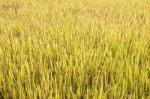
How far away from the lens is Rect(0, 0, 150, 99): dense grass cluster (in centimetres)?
121

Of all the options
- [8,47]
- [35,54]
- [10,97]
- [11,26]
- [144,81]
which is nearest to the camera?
[10,97]

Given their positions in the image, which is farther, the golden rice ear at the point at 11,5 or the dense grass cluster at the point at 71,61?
the golden rice ear at the point at 11,5

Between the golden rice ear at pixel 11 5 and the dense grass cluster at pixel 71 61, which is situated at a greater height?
the golden rice ear at pixel 11 5

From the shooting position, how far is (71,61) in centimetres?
144

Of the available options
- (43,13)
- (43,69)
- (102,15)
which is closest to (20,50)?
(43,69)

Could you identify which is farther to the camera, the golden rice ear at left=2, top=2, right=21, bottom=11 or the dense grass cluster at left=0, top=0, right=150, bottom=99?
the golden rice ear at left=2, top=2, right=21, bottom=11

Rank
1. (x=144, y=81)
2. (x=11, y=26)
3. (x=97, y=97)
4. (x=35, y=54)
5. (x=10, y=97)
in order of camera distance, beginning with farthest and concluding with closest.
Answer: (x=11, y=26) → (x=35, y=54) → (x=144, y=81) → (x=10, y=97) → (x=97, y=97)

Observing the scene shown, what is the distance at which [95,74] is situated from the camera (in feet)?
4.75

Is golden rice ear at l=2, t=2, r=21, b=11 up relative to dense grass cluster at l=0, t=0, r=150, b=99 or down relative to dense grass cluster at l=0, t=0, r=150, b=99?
up

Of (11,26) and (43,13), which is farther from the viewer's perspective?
(43,13)

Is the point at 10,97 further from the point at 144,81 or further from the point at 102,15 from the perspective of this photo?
the point at 102,15

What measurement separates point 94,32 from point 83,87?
1.05 metres

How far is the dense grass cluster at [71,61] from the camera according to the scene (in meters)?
1.21

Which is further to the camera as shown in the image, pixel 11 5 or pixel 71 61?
pixel 11 5
